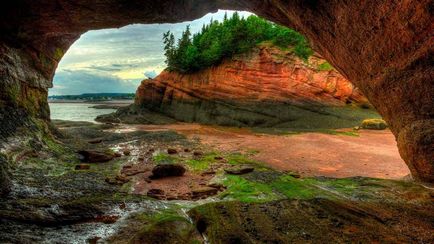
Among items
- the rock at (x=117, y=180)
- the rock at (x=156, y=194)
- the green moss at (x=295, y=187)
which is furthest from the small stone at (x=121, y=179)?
the green moss at (x=295, y=187)

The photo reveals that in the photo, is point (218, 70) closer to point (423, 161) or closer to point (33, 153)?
point (33, 153)

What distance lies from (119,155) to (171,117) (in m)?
23.3

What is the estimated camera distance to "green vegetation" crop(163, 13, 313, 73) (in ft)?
102

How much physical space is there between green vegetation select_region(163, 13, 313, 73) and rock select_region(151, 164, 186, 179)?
2475 cm

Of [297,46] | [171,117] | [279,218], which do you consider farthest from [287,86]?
[279,218]

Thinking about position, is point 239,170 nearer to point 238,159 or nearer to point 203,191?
point 203,191

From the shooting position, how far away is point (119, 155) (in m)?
12.3

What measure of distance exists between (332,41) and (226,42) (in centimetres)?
2499

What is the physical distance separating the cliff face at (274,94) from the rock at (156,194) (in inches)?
849

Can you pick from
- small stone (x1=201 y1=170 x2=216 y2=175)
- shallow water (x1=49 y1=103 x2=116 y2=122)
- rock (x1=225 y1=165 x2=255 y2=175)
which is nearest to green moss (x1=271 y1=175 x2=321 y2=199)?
rock (x1=225 y1=165 x2=255 y2=175)

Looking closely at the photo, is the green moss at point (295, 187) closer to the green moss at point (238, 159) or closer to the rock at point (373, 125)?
the green moss at point (238, 159)

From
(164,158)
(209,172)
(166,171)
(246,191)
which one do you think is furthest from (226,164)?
(246,191)

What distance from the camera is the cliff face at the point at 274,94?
91.6ft

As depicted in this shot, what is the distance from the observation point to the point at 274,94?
2959 centimetres
